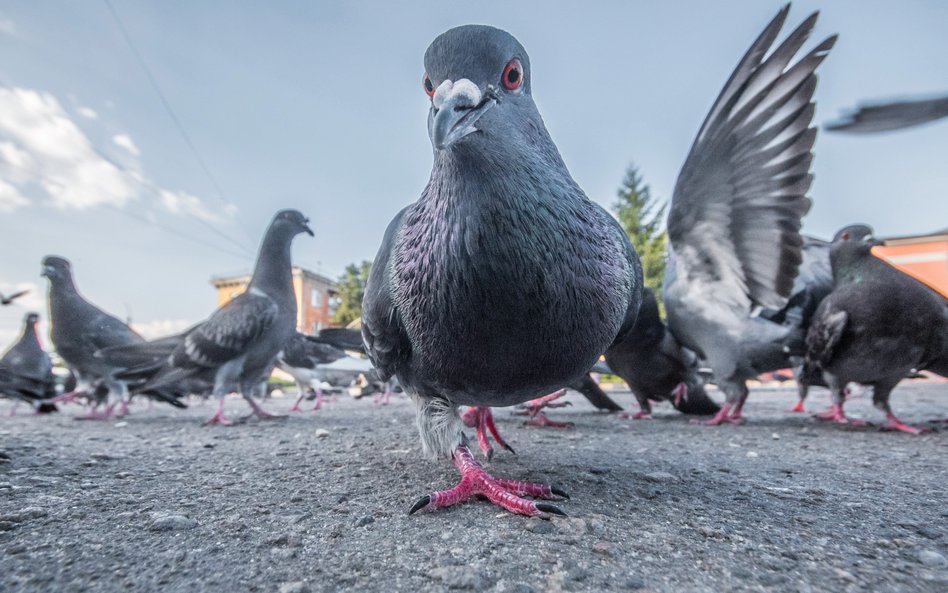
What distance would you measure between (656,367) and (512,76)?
3866 mm

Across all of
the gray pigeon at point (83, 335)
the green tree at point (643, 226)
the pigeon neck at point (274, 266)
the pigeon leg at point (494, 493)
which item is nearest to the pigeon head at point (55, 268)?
the gray pigeon at point (83, 335)

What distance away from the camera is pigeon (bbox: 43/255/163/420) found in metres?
5.91

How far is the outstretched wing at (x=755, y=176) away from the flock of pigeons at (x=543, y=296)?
1cm

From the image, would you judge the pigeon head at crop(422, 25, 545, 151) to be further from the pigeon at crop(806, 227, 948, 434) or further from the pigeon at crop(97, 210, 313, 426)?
the pigeon at crop(97, 210, 313, 426)

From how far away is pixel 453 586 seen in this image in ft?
3.62

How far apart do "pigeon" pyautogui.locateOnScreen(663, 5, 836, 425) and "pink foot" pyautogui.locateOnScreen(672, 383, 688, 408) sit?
0.46 metres

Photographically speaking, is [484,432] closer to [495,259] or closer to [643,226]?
[495,259]

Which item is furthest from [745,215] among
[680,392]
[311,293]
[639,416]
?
[311,293]

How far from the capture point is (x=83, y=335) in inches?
235

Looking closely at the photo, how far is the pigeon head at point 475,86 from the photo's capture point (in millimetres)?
1411

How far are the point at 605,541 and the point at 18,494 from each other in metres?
2.02

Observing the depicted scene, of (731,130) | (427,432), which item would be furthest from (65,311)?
(731,130)

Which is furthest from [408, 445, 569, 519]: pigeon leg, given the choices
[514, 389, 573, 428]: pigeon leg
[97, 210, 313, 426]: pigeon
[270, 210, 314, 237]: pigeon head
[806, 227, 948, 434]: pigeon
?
[270, 210, 314, 237]: pigeon head

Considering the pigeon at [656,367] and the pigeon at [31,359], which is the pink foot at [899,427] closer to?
the pigeon at [656,367]
